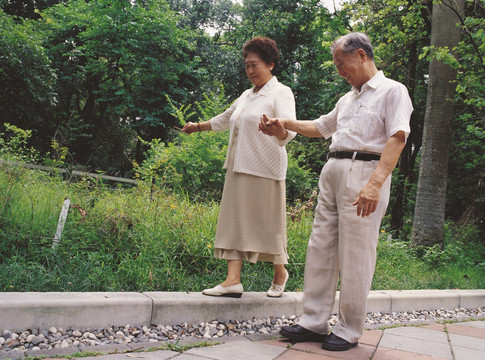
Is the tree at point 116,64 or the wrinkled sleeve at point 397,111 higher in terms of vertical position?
the tree at point 116,64

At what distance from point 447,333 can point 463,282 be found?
2.76 meters

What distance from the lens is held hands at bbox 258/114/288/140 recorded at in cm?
294

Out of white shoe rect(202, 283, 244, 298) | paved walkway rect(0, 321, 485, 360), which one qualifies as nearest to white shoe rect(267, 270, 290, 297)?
white shoe rect(202, 283, 244, 298)

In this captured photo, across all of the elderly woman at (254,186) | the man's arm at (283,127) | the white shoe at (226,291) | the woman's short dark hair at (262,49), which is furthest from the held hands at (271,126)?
the white shoe at (226,291)

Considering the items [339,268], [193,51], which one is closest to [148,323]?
[339,268]

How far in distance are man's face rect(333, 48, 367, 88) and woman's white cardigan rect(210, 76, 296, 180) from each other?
54 cm

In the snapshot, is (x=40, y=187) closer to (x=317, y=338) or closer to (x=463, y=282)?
(x=317, y=338)

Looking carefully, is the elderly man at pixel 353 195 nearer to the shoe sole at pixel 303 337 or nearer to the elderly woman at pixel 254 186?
the shoe sole at pixel 303 337

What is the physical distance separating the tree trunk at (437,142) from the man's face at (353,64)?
4836mm

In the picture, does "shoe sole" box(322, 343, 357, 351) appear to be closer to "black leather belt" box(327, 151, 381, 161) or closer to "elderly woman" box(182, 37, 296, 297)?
"elderly woman" box(182, 37, 296, 297)

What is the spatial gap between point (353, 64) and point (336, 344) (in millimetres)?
1718

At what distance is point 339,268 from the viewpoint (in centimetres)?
289

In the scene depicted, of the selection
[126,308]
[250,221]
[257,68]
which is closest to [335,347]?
[250,221]

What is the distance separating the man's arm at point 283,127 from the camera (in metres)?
2.95
